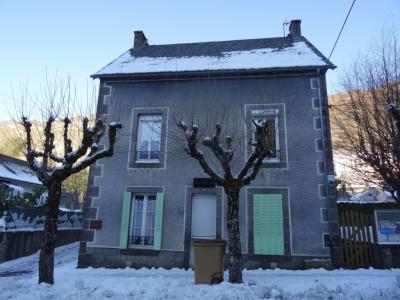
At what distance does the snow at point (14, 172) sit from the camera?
1796cm

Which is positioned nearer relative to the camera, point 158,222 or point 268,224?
point 268,224

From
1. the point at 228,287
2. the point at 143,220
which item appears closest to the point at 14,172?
the point at 143,220

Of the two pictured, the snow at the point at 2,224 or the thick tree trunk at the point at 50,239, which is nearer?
the thick tree trunk at the point at 50,239

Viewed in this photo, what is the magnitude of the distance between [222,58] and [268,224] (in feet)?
19.8

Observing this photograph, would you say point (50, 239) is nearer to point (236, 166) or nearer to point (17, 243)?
point (236, 166)

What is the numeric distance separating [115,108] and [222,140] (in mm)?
3882

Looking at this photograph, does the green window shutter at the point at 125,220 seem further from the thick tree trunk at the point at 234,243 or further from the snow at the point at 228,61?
the snow at the point at 228,61

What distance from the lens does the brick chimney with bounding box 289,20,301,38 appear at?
12224 mm

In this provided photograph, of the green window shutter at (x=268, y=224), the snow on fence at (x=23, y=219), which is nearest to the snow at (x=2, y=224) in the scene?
the snow on fence at (x=23, y=219)

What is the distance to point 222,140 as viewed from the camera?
9320 mm

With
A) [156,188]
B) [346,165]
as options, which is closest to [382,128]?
[346,165]

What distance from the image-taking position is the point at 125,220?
9.17 metres

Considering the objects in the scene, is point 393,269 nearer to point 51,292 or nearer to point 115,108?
point 51,292

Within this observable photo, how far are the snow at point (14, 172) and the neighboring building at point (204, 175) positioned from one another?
11305mm
